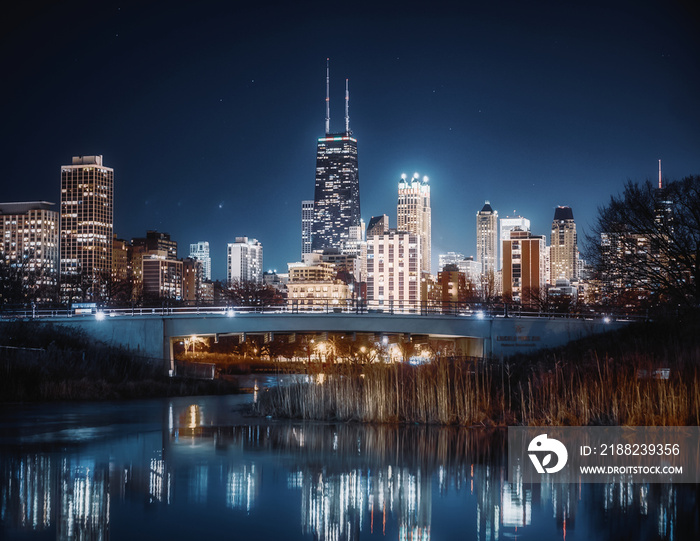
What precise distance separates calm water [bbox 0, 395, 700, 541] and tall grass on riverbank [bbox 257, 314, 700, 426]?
1.60m

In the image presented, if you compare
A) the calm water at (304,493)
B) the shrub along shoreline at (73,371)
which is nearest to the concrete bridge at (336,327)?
the shrub along shoreline at (73,371)

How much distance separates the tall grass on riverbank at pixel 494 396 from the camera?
2288 cm

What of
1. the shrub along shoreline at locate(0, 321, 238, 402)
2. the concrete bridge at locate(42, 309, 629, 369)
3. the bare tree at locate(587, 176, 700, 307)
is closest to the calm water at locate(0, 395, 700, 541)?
the shrub along shoreline at locate(0, 321, 238, 402)

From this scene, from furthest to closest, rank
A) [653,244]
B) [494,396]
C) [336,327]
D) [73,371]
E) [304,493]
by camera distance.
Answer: [336,327], [653,244], [73,371], [494,396], [304,493]

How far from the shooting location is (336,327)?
5962 cm

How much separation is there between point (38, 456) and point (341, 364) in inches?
458

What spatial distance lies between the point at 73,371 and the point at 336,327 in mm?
21284

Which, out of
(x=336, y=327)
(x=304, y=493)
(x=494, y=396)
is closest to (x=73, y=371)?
(x=336, y=327)

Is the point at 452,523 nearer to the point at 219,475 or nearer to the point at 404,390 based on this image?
the point at 219,475

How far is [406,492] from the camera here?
1664 cm

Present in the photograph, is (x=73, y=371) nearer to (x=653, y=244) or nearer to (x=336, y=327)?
(x=336, y=327)

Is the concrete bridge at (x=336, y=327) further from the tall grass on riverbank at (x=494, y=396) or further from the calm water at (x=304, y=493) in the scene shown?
the calm water at (x=304, y=493)

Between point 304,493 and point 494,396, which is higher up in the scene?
point 494,396

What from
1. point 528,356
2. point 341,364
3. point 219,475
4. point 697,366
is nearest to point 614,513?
point 219,475
